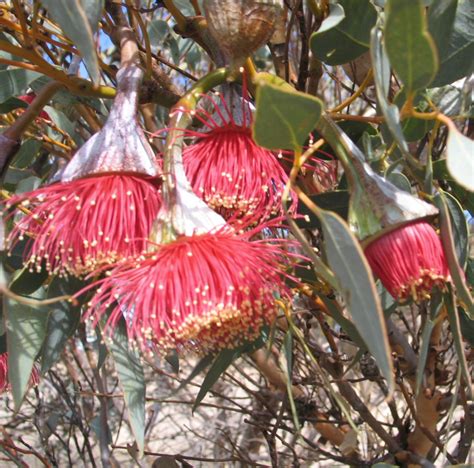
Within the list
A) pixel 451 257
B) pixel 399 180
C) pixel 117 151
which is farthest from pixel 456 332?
pixel 117 151

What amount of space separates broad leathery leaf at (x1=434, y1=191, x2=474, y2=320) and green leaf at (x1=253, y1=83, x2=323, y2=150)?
6.6 inches

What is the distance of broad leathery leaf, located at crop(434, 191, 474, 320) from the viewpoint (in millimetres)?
646

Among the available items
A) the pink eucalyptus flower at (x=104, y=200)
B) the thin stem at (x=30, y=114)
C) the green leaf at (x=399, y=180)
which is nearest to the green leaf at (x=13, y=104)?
the thin stem at (x=30, y=114)

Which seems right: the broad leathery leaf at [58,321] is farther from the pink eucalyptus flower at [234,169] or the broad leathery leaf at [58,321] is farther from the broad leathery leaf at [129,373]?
the pink eucalyptus flower at [234,169]

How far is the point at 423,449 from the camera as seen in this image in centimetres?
142

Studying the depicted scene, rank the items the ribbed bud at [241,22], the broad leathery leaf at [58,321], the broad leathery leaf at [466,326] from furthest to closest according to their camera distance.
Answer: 1. the broad leathery leaf at [466,326]
2. the broad leathery leaf at [58,321]
3. the ribbed bud at [241,22]

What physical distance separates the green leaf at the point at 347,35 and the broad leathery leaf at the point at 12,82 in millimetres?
427

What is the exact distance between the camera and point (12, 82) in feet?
3.26

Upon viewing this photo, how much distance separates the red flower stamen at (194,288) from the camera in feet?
2.40

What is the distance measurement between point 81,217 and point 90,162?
65 millimetres

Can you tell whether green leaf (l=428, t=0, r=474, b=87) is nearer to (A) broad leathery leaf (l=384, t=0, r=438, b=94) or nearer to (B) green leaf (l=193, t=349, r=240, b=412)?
(A) broad leathery leaf (l=384, t=0, r=438, b=94)

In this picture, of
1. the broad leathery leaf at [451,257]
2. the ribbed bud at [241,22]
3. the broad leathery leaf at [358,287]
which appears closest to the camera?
the broad leathery leaf at [358,287]

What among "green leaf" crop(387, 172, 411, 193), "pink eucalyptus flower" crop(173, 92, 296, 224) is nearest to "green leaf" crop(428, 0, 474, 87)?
"green leaf" crop(387, 172, 411, 193)

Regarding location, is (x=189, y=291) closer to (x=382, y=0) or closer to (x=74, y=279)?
(x=74, y=279)
